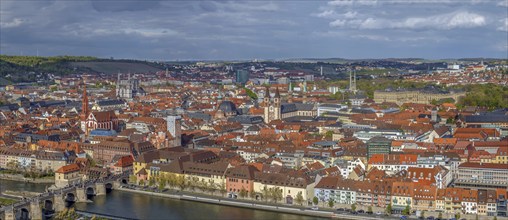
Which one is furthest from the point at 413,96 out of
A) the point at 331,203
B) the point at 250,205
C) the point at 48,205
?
the point at 48,205

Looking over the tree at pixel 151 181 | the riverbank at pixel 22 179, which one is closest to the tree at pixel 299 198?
the tree at pixel 151 181

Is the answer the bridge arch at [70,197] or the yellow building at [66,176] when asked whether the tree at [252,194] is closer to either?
the bridge arch at [70,197]

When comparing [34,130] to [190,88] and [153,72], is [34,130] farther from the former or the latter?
[153,72]

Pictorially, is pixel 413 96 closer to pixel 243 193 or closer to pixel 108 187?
pixel 243 193

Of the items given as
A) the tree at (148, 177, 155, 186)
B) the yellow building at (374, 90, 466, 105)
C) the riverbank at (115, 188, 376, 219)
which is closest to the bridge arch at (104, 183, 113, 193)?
the riverbank at (115, 188, 376, 219)

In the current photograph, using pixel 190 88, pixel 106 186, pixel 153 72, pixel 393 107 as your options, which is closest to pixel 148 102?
pixel 190 88

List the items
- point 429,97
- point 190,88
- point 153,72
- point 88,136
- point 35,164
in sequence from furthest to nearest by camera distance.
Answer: point 153,72, point 190,88, point 429,97, point 88,136, point 35,164
